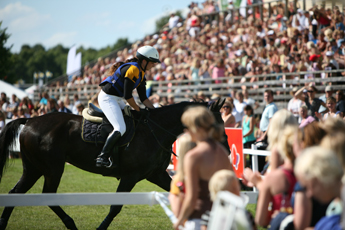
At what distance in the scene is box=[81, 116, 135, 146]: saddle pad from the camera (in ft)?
21.9

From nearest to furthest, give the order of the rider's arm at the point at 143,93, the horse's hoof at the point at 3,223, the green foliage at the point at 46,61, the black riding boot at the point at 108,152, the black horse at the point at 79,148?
the horse's hoof at the point at 3,223
the black riding boot at the point at 108,152
the black horse at the point at 79,148
the rider's arm at the point at 143,93
the green foliage at the point at 46,61

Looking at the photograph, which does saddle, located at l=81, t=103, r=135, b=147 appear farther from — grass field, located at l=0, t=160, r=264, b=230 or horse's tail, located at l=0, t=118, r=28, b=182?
grass field, located at l=0, t=160, r=264, b=230

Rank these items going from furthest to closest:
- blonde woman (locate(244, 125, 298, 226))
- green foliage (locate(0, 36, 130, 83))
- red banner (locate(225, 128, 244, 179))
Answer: green foliage (locate(0, 36, 130, 83))
red banner (locate(225, 128, 244, 179))
blonde woman (locate(244, 125, 298, 226))

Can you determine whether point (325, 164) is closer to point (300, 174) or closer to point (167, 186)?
point (300, 174)

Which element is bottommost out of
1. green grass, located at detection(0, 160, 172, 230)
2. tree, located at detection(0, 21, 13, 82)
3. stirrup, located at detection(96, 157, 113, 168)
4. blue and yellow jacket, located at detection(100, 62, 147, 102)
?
green grass, located at detection(0, 160, 172, 230)

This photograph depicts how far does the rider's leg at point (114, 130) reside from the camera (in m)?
6.49

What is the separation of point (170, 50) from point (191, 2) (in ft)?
18.3

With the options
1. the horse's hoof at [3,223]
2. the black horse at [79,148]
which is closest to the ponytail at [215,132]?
the black horse at [79,148]

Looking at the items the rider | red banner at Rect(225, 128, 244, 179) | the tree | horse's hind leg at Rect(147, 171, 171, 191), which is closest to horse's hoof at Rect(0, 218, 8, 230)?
the rider

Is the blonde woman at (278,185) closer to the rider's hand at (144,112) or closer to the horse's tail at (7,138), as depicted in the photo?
the rider's hand at (144,112)

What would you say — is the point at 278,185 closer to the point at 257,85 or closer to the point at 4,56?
the point at 257,85

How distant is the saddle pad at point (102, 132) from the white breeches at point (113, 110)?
14 centimetres

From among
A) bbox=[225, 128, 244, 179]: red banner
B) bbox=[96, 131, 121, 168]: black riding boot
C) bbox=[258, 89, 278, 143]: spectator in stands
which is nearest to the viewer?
bbox=[96, 131, 121, 168]: black riding boot

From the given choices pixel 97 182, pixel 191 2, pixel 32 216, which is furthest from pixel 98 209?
pixel 191 2
